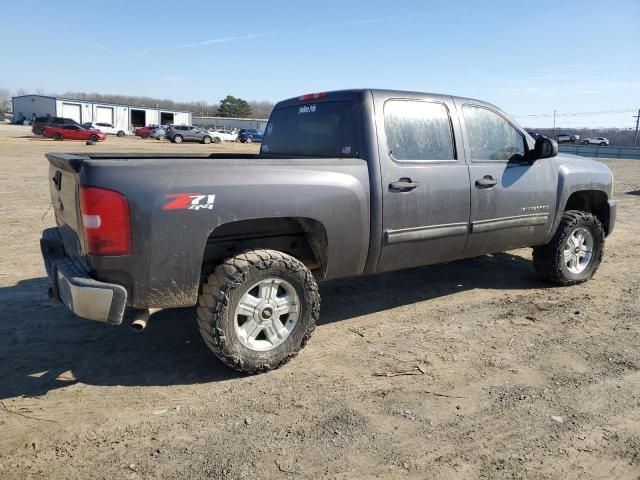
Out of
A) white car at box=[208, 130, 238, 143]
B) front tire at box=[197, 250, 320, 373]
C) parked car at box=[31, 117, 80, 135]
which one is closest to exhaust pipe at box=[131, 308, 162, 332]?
front tire at box=[197, 250, 320, 373]

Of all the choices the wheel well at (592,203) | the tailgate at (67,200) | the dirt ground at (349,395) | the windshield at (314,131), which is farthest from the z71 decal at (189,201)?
the wheel well at (592,203)

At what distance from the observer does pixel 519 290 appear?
569cm

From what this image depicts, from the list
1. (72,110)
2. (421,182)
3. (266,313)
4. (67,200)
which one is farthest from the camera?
(72,110)

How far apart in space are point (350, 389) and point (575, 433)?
→ 4.42 feet

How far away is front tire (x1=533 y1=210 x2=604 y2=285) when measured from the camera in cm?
557

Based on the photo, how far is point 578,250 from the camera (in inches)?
229

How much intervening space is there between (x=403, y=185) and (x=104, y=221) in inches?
88.1

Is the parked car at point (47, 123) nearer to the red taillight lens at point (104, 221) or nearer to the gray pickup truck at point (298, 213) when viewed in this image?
the gray pickup truck at point (298, 213)

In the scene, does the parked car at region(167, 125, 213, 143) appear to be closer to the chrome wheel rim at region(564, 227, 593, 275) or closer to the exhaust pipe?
the chrome wheel rim at region(564, 227, 593, 275)

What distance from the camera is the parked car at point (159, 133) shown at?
2035 inches

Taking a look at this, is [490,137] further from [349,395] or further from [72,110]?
[72,110]

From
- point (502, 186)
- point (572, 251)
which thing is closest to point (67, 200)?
point (502, 186)

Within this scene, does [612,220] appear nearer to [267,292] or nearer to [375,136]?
[375,136]

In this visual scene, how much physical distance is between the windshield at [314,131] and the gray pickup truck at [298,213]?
2 cm
